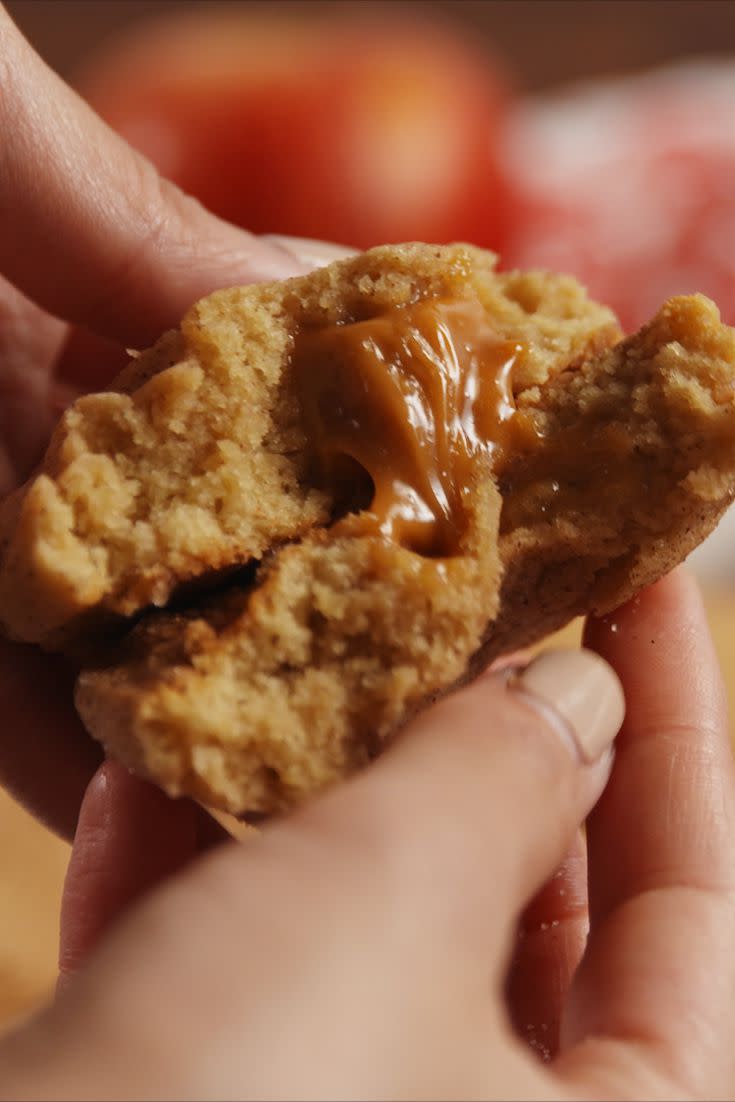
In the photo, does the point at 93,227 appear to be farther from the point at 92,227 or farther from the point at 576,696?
the point at 576,696

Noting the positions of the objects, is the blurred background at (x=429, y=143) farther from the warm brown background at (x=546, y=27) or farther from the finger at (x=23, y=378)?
the finger at (x=23, y=378)

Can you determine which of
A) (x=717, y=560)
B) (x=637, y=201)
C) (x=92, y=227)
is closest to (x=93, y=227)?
(x=92, y=227)

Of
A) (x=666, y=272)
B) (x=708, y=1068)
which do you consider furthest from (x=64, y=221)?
(x=666, y=272)

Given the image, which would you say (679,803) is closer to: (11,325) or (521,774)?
(521,774)

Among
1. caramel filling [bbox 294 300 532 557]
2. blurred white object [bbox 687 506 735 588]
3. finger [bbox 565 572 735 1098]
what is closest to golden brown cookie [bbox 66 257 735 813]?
caramel filling [bbox 294 300 532 557]

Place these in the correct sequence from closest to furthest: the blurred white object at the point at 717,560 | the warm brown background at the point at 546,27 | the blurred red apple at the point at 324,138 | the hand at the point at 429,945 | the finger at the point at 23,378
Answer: the hand at the point at 429,945, the finger at the point at 23,378, the blurred white object at the point at 717,560, the blurred red apple at the point at 324,138, the warm brown background at the point at 546,27

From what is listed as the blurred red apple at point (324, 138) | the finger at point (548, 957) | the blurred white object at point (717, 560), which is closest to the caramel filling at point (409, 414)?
the finger at point (548, 957)

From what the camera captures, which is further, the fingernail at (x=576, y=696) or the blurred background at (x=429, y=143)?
the blurred background at (x=429, y=143)

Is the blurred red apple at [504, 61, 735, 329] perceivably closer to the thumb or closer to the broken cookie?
the thumb
